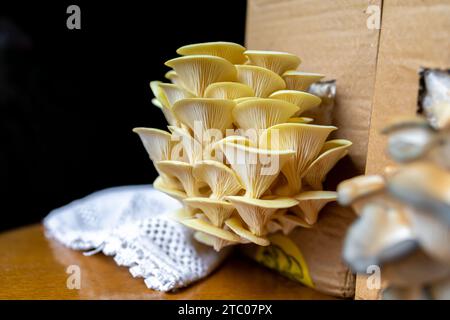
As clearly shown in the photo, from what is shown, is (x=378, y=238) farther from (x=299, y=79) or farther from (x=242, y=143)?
(x=299, y=79)

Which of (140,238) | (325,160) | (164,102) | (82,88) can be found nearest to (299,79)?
(325,160)

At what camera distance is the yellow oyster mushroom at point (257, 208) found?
61cm

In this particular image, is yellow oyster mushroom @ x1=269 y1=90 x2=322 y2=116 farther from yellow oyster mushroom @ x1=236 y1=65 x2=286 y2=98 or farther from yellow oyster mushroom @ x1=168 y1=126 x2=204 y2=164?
yellow oyster mushroom @ x1=168 y1=126 x2=204 y2=164

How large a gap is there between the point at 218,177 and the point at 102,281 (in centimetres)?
37

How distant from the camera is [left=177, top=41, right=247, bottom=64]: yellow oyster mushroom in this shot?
69cm

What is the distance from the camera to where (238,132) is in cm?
69

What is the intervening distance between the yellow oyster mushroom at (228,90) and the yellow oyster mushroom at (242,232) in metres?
0.23

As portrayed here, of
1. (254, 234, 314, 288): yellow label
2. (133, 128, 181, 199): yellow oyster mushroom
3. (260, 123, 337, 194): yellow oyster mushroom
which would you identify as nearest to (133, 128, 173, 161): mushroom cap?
(133, 128, 181, 199): yellow oyster mushroom

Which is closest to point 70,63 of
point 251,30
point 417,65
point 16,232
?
point 16,232

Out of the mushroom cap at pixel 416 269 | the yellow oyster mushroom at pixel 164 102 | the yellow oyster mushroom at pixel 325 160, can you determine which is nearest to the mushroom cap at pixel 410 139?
the mushroom cap at pixel 416 269

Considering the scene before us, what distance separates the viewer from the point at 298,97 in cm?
66

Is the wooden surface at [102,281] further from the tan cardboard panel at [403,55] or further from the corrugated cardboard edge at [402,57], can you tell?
the tan cardboard panel at [403,55]

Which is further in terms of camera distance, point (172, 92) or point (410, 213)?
point (172, 92)
